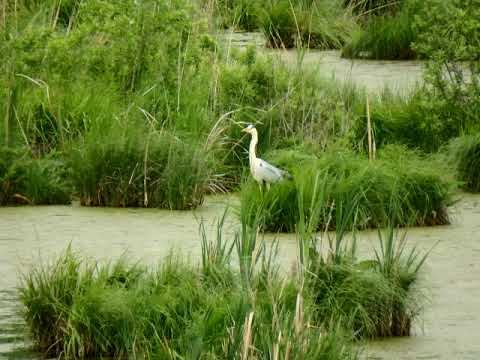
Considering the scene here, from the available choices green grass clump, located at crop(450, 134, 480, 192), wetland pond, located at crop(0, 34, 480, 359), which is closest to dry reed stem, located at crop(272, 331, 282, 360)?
wetland pond, located at crop(0, 34, 480, 359)

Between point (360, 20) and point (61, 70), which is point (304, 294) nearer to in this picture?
point (61, 70)

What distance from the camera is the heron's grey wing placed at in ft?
30.8

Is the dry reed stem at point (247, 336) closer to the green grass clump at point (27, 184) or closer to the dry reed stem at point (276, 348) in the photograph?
the dry reed stem at point (276, 348)

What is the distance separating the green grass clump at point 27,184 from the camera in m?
10.0

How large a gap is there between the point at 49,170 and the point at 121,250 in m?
1.84

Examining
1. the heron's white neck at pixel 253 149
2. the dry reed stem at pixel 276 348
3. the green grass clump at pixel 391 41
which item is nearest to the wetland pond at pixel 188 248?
the heron's white neck at pixel 253 149

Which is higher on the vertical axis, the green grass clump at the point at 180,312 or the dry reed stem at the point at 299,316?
the dry reed stem at the point at 299,316

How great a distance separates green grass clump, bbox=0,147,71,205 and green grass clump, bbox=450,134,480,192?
9.02ft

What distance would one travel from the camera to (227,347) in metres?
5.54

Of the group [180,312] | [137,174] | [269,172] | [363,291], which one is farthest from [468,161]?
[180,312]

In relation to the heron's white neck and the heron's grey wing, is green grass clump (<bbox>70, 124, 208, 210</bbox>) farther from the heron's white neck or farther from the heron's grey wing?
the heron's grey wing

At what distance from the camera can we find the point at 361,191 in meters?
8.79

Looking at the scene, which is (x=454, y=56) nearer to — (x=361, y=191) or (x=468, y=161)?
(x=468, y=161)

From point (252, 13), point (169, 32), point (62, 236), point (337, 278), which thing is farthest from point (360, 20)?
point (337, 278)
